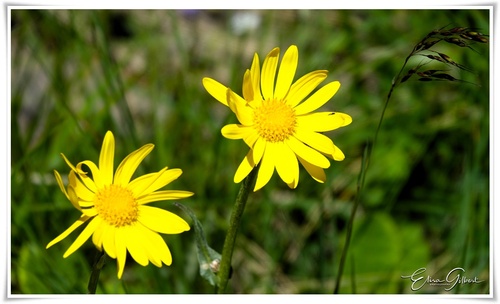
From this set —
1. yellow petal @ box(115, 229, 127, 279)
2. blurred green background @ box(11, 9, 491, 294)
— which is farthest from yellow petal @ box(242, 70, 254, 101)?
blurred green background @ box(11, 9, 491, 294)

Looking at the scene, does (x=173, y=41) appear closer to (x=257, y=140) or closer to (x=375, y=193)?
(x=375, y=193)

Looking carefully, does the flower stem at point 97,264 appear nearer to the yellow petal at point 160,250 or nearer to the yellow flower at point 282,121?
the yellow petal at point 160,250

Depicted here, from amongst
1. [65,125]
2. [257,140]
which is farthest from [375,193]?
[257,140]

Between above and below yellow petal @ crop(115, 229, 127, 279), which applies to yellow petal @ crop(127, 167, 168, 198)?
above

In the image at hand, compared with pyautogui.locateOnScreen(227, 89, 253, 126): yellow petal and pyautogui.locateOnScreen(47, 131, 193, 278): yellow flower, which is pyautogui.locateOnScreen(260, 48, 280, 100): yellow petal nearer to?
pyautogui.locateOnScreen(227, 89, 253, 126): yellow petal
